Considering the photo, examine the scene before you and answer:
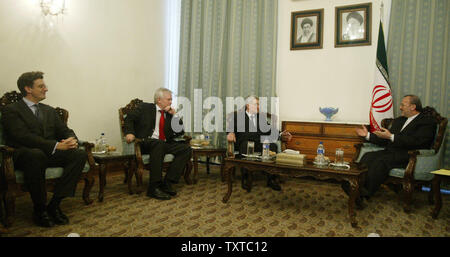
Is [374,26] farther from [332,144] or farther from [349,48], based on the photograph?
[332,144]

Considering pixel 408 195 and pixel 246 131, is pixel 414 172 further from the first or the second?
pixel 246 131

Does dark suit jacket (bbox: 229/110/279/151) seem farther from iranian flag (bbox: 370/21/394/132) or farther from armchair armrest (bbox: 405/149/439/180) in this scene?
armchair armrest (bbox: 405/149/439/180)

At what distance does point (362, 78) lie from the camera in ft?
14.9

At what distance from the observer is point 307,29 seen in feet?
16.0

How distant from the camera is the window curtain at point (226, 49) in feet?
16.4

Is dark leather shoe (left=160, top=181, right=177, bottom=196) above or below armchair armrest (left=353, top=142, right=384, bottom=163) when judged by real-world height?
below

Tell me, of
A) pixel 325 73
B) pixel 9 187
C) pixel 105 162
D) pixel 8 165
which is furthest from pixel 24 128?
pixel 325 73

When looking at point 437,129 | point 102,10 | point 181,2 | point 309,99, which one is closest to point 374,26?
point 309,99

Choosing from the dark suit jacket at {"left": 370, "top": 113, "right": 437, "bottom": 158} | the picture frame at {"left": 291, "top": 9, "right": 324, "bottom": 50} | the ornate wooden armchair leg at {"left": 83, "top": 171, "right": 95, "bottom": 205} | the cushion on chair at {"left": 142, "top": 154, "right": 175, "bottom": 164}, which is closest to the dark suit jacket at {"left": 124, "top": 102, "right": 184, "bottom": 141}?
the cushion on chair at {"left": 142, "top": 154, "right": 175, "bottom": 164}

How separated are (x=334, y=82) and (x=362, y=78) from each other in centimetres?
40

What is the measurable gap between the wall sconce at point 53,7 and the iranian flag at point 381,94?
13.6 ft

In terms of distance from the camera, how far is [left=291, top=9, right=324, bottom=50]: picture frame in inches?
189

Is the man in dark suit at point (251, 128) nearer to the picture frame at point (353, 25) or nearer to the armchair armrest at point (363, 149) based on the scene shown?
the armchair armrest at point (363, 149)

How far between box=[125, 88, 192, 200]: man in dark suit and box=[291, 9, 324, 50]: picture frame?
2403mm
